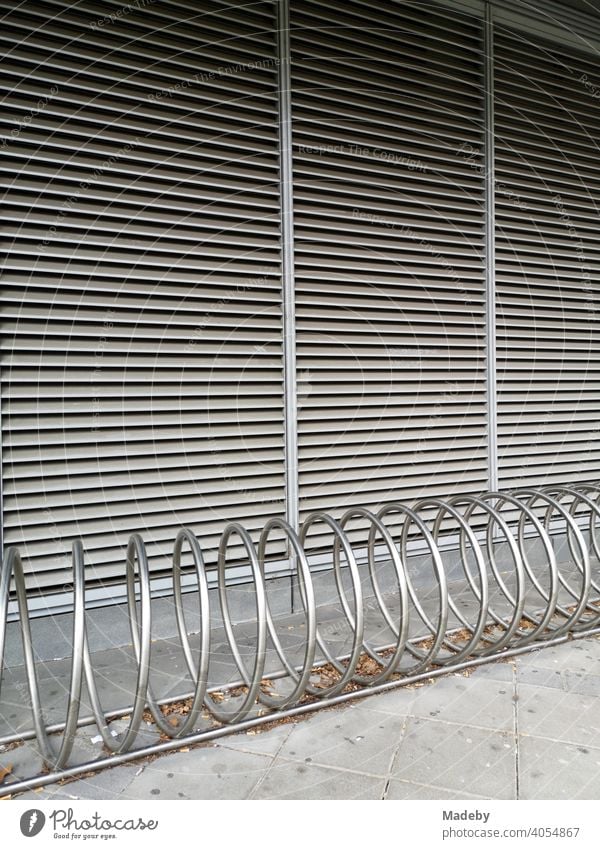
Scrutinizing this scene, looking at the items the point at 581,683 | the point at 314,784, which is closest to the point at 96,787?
the point at 314,784

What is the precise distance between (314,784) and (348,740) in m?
0.36

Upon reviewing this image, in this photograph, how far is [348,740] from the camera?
301 cm

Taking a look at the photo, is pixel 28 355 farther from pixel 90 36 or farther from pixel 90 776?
pixel 90 776

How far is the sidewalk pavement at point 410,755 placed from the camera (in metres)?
2.65

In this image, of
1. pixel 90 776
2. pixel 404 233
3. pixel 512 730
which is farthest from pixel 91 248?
pixel 512 730

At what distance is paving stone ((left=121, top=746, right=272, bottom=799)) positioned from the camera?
8.65 ft

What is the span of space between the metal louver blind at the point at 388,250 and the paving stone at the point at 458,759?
201cm

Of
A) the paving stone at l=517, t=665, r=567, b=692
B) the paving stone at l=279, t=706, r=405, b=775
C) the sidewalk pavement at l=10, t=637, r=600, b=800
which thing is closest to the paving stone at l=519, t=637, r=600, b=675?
the paving stone at l=517, t=665, r=567, b=692

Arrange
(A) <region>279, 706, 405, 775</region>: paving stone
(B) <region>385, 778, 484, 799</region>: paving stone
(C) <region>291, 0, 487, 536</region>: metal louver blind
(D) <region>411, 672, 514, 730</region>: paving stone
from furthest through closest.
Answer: (C) <region>291, 0, 487, 536</region>: metal louver blind → (D) <region>411, 672, 514, 730</region>: paving stone → (A) <region>279, 706, 405, 775</region>: paving stone → (B) <region>385, 778, 484, 799</region>: paving stone

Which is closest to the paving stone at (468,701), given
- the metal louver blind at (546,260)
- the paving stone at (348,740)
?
the paving stone at (348,740)

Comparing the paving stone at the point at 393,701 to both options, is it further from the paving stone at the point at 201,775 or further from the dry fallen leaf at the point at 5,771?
the dry fallen leaf at the point at 5,771

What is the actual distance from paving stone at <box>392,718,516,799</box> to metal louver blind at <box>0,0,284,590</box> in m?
1.96

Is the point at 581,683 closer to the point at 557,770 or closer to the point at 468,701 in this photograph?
the point at 468,701

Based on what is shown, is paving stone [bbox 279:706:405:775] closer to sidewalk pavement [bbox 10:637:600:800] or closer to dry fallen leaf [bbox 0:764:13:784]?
sidewalk pavement [bbox 10:637:600:800]
